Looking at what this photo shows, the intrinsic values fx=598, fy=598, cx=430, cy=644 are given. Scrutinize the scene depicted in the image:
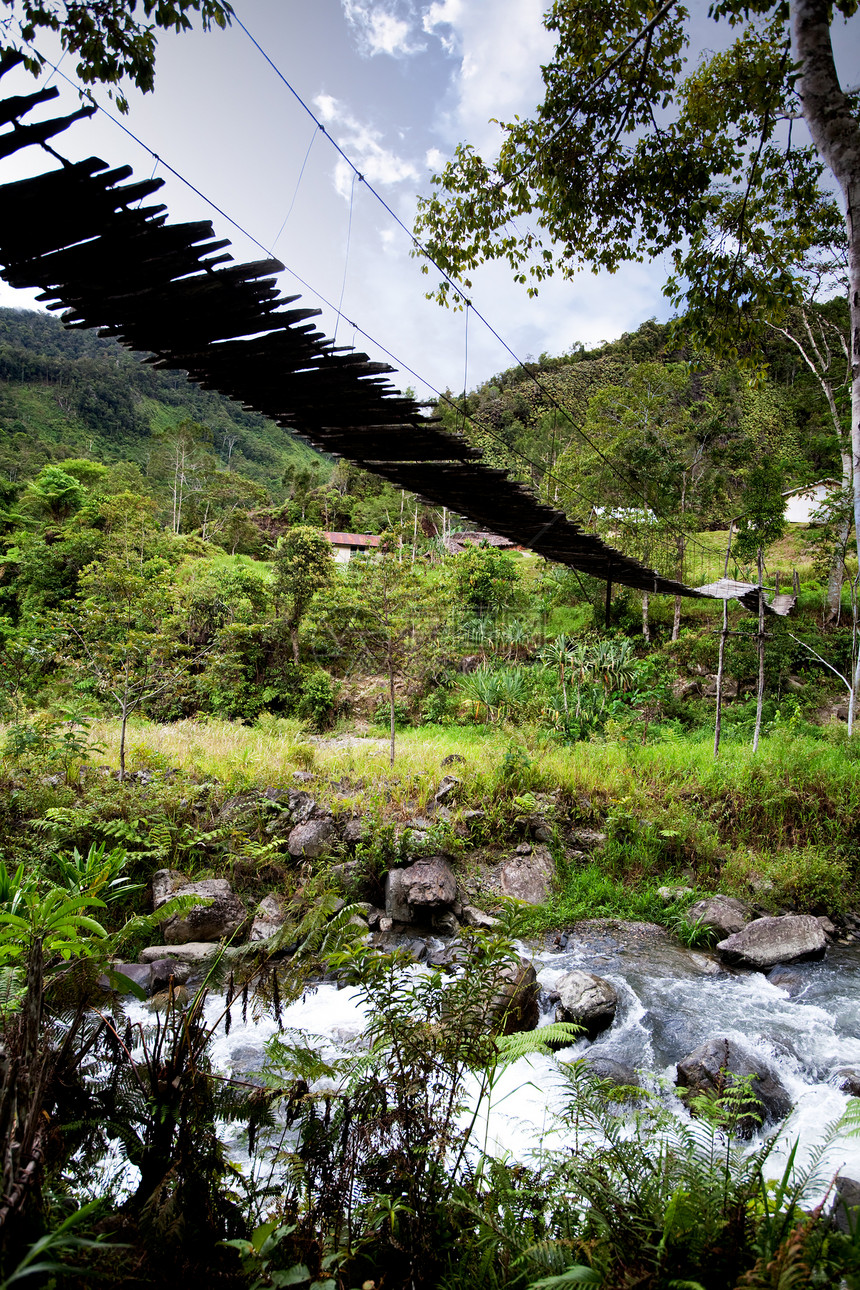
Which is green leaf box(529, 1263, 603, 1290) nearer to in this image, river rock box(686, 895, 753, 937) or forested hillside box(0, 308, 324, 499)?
river rock box(686, 895, 753, 937)

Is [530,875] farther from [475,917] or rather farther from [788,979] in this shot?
[788,979]

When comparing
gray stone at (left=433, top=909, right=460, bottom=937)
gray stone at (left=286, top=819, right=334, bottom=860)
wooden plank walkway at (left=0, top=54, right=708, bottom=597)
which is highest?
wooden plank walkway at (left=0, top=54, right=708, bottom=597)

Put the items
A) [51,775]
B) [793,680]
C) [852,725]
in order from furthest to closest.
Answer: [793,680], [852,725], [51,775]

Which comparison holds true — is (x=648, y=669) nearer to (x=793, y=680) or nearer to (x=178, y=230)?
(x=793, y=680)

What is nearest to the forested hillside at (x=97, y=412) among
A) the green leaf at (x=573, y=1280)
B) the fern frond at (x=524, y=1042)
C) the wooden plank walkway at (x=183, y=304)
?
the wooden plank walkway at (x=183, y=304)

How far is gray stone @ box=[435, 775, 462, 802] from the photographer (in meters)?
5.05

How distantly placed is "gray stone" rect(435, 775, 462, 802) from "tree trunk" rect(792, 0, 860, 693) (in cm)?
366

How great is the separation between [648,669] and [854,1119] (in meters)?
8.79

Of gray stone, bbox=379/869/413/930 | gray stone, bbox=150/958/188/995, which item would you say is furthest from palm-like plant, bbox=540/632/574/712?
gray stone, bbox=150/958/188/995

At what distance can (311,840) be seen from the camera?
14.5ft

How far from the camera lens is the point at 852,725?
20.9 ft

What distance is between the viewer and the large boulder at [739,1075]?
2.32m

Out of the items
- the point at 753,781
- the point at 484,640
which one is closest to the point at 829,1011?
the point at 753,781

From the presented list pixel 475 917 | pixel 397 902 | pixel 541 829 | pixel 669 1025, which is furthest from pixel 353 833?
pixel 669 1025
